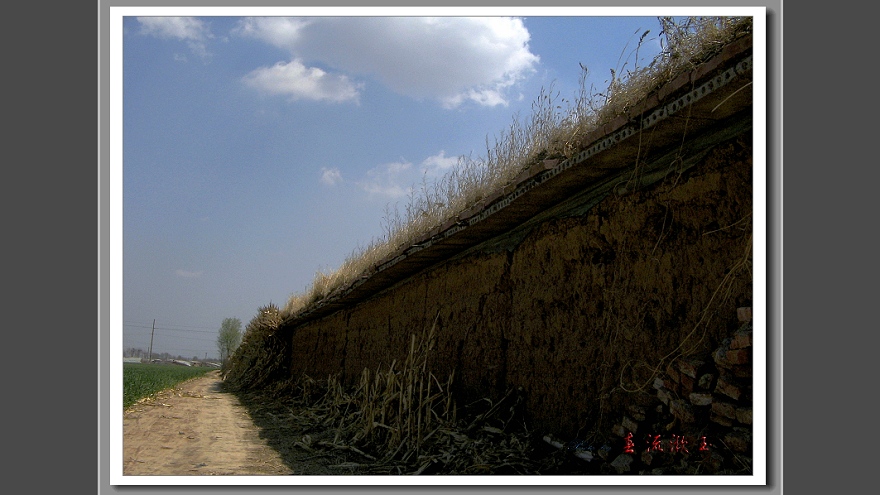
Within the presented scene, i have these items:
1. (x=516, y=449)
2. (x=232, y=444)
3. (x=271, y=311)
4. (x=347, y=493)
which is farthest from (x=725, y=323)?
(x=271, y=311)

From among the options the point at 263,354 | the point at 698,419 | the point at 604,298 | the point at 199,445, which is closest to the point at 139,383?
the point at 263,354

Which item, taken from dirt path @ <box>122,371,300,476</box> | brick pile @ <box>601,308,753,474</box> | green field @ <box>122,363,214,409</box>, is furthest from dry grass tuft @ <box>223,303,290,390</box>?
brick pile @ <box>601,308,753,474</box>

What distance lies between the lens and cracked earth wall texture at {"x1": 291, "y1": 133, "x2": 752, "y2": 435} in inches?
129

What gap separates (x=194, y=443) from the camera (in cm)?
647

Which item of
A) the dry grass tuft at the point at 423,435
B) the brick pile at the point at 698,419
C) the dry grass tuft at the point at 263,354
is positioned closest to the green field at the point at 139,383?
the dry grass tuft at the point at 263,354

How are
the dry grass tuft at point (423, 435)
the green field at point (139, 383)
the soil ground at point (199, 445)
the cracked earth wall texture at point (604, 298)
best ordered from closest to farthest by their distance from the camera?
the cracked earth wall texture at point (604, 298)
the dry grass tuft at point (423, 435)
the soil ground at point (199, 445)
the green field at point (139, 383)

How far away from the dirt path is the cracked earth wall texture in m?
1.69

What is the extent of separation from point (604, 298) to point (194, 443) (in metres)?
4.46

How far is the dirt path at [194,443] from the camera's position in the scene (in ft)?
16.8

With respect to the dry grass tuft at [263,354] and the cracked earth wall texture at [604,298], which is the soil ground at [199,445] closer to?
the cracked earth wall texture at [604,298]

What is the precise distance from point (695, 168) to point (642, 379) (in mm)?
1143

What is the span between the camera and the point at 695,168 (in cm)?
346

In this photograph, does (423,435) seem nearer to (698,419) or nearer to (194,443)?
(698,419)

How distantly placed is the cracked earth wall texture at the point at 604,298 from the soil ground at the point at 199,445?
1534 millimetres
